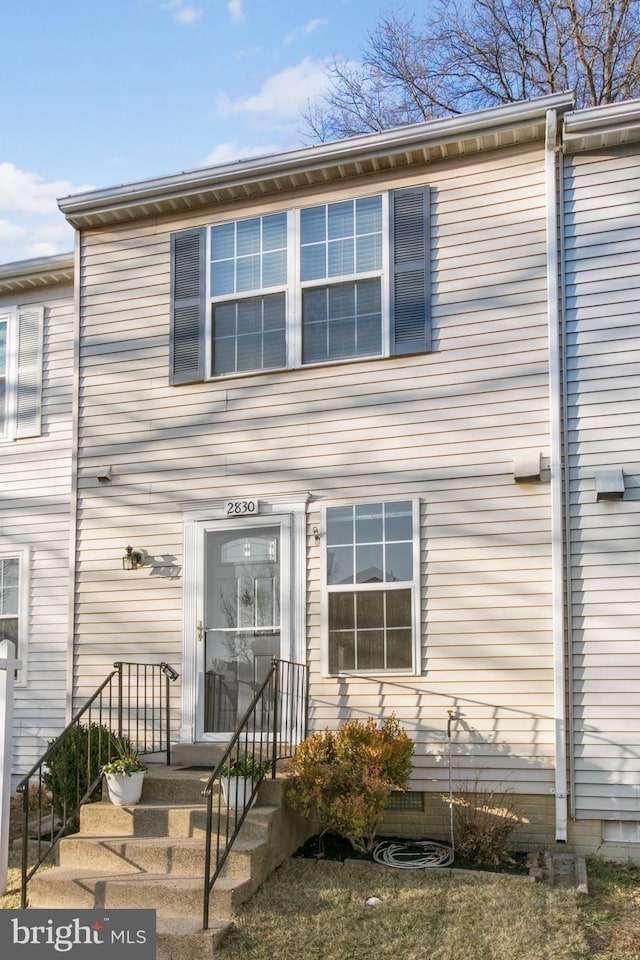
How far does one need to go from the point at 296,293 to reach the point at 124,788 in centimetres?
407

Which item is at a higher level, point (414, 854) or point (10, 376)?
point (10, 376)

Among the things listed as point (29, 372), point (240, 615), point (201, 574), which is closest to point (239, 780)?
point (240, 615)

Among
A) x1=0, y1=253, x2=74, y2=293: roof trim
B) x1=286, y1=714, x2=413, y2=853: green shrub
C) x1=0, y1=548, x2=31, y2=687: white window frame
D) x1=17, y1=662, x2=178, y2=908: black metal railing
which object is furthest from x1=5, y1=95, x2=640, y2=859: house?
x1=0, y1=548, x2=31, y2=687: white window frame

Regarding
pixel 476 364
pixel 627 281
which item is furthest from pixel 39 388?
pixel 627 281

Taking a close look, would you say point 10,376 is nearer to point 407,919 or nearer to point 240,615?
point 240,615

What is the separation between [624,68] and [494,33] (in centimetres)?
218

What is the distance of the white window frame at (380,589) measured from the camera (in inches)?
282

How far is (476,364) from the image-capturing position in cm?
733

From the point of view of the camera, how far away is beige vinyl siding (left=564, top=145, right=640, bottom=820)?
6.63 metres

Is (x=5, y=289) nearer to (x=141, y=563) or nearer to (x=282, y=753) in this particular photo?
(x=141, y=563)

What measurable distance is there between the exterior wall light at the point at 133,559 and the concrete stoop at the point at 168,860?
1.85m

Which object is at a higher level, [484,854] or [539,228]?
[539,228]

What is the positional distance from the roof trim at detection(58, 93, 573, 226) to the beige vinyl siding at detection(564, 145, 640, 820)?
64 centimetres

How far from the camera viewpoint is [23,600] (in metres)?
9.70
